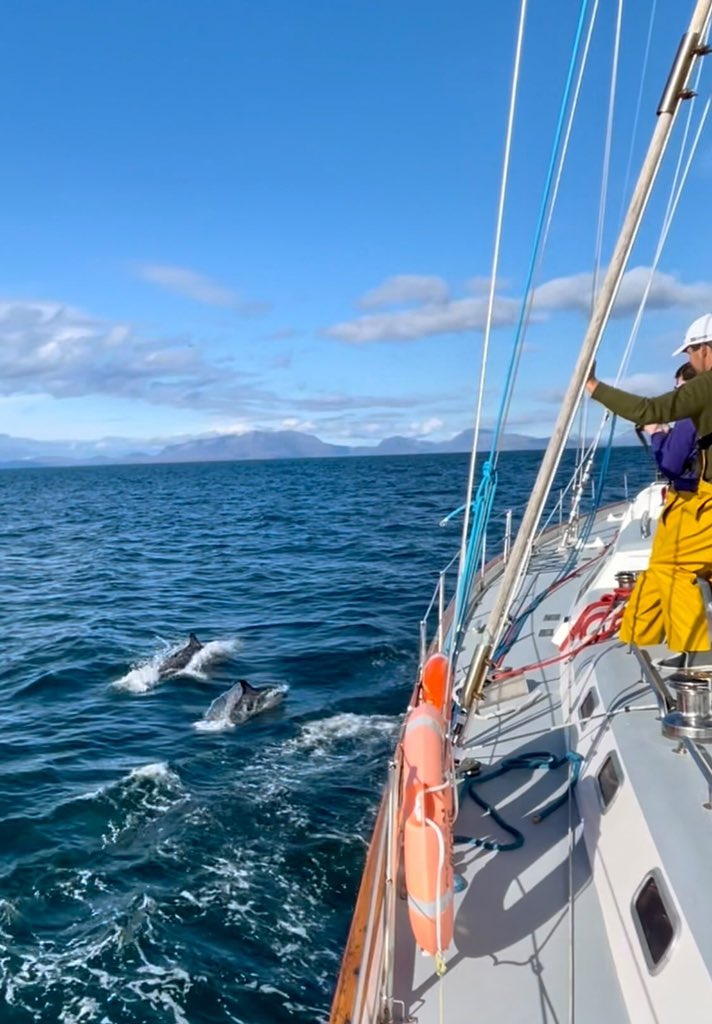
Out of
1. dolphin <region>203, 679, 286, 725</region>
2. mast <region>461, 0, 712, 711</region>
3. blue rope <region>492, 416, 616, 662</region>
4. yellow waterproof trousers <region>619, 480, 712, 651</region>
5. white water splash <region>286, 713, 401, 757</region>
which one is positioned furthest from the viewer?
dolphin <region>203, 679, 286, 725</region>

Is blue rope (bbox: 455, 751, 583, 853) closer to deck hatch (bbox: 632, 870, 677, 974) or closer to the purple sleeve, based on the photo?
deck hatch (bbox: 632, 870, 677, 974)

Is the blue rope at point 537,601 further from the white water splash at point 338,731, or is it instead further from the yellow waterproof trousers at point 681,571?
the yellow waterproof trousers at point 681,571

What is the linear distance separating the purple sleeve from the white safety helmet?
0.50m

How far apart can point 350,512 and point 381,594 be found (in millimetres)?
24184

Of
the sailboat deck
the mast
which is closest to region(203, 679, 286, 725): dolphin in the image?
the sailboat deck

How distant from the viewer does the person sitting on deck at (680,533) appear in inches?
171

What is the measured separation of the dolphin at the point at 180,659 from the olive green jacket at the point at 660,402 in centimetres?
1173

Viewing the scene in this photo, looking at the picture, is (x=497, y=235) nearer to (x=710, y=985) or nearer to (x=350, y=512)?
(x=710, y=985)

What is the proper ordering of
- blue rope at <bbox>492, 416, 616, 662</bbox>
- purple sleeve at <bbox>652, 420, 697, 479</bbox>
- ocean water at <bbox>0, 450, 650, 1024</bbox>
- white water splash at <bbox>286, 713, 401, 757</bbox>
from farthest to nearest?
white water splash at <bbox>286, 713, 401, 757</bbox>
blue rope at <bbox>492, 416, 616, 662</bbox>
ocean water at <bbox>0, 450, 650, 1024</bbox>
purple sleeve at <bbox>652, 420, 697, 479</bbox>

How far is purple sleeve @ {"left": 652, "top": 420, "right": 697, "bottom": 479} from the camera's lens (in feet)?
16.0

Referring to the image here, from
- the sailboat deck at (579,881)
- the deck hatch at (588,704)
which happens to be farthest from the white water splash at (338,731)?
the deck hatch at (588,704)

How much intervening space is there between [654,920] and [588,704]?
93.7 inches

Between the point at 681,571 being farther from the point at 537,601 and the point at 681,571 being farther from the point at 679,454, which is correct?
the point at 537,601

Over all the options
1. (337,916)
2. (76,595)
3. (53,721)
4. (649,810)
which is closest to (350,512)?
(76,595)
